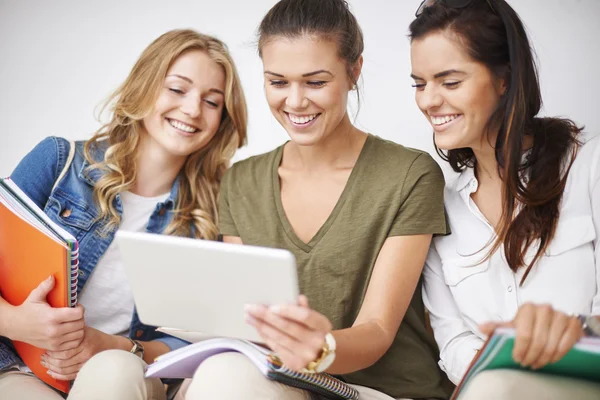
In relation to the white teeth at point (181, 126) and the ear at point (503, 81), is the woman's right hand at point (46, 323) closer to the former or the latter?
the white teeth at point (181, 126)

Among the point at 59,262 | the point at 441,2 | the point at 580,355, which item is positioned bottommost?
the point at 59,262

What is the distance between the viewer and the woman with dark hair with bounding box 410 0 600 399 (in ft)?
4.90

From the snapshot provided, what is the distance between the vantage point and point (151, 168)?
1973mm

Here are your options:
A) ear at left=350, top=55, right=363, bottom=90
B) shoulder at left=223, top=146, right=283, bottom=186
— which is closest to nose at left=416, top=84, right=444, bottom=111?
ear at left=350, top=55, right=363, bottom=90

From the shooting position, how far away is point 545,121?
1586mm

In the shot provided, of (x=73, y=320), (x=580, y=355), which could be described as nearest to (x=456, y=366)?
(x=580, y=355)

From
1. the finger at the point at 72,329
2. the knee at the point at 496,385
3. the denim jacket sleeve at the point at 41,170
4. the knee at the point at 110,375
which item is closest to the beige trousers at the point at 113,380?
the knee at the point at 110,375

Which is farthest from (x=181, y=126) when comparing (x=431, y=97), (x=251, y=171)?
(x=431, y=97)

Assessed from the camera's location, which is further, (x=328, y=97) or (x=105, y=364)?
(x=328, y=97)

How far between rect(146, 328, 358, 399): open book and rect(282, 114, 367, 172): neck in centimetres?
60

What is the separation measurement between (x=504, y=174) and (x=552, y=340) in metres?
0.54

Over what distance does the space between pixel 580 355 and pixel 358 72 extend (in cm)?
96

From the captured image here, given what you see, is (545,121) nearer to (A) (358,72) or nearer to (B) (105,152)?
(A) (358,72)

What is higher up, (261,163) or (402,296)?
(261,163)
